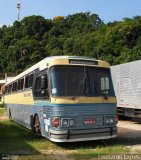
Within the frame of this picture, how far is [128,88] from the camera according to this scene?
72.8 feet

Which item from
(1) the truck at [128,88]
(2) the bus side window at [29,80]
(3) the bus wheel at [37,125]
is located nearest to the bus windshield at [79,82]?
(3) the bus wheel at [37,125]

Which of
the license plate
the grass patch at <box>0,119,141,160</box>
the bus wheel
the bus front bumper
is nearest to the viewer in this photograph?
the grass patch at <box>0,119,141,160</box>

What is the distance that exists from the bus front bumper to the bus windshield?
1.08 m

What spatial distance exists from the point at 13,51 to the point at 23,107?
8301 cm

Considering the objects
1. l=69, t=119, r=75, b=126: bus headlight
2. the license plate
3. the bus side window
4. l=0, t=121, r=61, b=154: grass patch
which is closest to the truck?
the bus side window

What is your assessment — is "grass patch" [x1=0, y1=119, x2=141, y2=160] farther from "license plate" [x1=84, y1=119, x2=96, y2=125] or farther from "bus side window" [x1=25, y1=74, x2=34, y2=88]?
"bus side window" [x1=25, y1=74, x2=34, y2=88]

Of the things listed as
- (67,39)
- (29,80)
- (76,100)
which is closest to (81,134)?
(76,100)

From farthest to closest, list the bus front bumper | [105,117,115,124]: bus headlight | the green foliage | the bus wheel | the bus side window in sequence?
the green foliage
the bus side window
the bus wheel
[105,117,115,124]: bus headlight
the bus front bumper

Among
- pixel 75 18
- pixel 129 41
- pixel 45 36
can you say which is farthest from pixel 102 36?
pixel 75 18

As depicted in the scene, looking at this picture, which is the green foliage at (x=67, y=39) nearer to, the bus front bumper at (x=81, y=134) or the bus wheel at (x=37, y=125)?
the bus wheel at (x=37, y=125)

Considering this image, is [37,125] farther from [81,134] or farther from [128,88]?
[128,88]

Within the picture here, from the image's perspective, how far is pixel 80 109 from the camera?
41.2ft

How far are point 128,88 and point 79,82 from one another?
9.76 meters

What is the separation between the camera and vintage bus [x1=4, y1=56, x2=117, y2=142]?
1238cm
